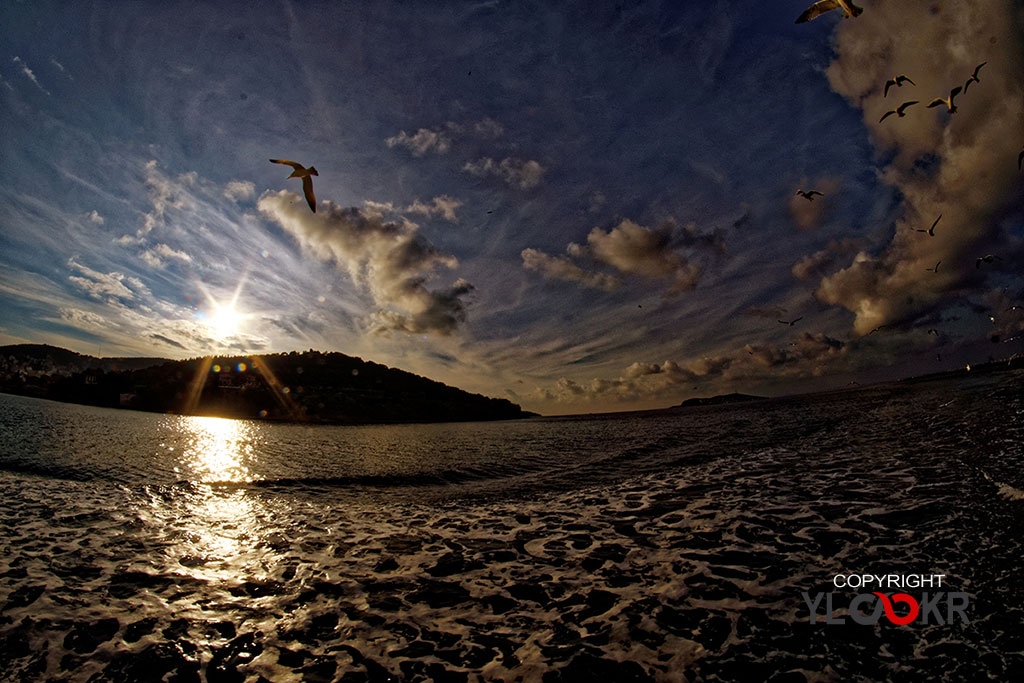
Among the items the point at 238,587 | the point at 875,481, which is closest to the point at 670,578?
the point at 238,587

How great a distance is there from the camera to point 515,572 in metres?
7.29

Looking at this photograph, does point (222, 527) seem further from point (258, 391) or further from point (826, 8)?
→ point (258, 391)

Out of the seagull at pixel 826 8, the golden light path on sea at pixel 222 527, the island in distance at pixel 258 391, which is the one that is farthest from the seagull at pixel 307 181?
the island in distance at pixel 258 391

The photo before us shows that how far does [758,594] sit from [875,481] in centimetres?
860

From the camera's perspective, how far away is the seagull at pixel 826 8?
40.5 ft

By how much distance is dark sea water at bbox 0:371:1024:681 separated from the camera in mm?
4734

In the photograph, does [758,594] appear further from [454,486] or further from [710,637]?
[454,486]

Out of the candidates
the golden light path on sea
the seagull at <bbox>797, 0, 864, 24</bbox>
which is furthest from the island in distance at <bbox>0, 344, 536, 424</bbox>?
the seagull at <bbox>797, 0, 864, 24</bbox>

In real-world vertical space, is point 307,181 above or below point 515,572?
above

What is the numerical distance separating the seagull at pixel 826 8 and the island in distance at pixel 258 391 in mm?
69460

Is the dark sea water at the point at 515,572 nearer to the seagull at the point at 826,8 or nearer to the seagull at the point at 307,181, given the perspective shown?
the seagull at the point at 307,181

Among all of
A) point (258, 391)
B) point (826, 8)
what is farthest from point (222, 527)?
point (258, 391)

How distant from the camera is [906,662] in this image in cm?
443

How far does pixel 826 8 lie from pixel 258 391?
312 ft
